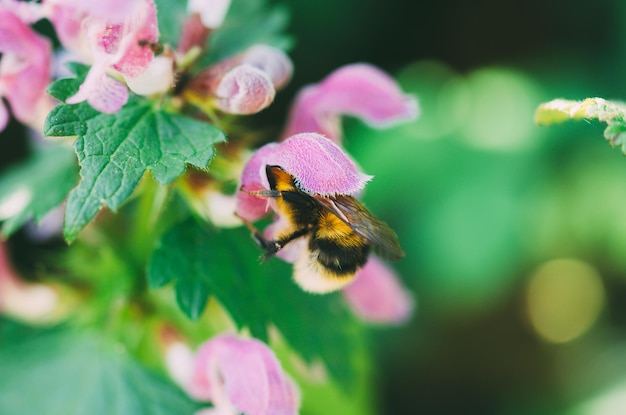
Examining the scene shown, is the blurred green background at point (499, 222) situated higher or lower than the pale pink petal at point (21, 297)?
higher

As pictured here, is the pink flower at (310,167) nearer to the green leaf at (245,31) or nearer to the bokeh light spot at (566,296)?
the green leaf at (245,31)

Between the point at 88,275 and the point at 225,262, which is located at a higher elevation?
the point at 225,262

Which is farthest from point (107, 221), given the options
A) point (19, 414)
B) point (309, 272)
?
point (309, 272)

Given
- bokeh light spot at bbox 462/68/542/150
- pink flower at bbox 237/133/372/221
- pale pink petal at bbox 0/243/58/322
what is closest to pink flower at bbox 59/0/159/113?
pink flower at bbox 237/133/372/221

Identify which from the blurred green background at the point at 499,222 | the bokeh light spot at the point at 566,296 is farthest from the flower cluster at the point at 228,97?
the bokeh light spot at the point at 566,296

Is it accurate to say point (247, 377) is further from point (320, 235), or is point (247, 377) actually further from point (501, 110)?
point (501, 110)

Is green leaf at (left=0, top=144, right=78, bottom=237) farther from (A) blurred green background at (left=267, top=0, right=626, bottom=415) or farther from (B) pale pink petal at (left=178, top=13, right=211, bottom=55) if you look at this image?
(A) blurred green background at (left=267, top=0, right=626, bottom=415)

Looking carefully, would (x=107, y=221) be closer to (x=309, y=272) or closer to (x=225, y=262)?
(x=225, y=262)
